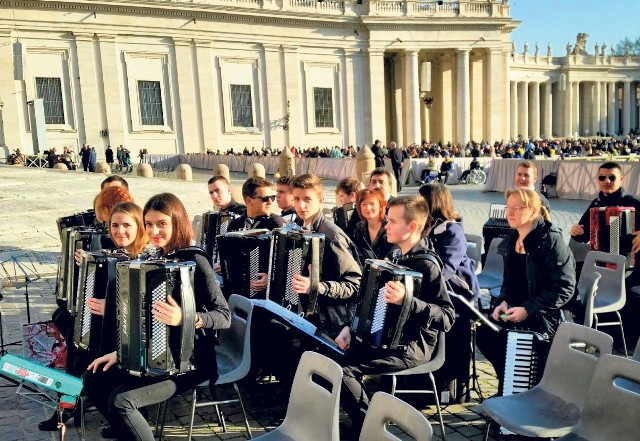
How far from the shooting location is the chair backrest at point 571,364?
3.80m

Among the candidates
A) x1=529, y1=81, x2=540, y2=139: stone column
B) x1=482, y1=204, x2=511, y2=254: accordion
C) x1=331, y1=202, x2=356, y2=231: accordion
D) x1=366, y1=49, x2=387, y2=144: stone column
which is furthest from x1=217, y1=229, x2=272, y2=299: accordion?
x1=529, y1=81, x2=540, y2=139: stone column

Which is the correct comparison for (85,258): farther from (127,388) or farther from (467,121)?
(467,121)

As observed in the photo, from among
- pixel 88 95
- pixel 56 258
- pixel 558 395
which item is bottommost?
pixel 56 258

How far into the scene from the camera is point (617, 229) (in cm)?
644

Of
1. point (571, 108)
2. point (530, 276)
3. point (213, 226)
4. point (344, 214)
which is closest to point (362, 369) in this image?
point (530, 276)

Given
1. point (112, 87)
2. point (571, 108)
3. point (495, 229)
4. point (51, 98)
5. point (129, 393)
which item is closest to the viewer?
point (129, 393)

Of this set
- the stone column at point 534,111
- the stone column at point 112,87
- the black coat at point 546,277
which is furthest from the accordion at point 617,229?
the stone column at point 534,111

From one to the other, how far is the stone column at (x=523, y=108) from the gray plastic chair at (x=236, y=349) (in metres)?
68.9

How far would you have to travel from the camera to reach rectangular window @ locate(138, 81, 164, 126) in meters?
39.1

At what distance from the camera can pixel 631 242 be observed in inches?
251

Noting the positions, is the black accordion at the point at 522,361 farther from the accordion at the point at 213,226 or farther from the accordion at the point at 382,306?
the accordion at the point at 213,226

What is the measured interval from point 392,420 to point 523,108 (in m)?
71.7

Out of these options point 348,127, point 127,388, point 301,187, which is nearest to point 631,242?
point 301,187

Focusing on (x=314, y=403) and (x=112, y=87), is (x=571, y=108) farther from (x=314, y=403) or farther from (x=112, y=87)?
(x=314, y=403)
